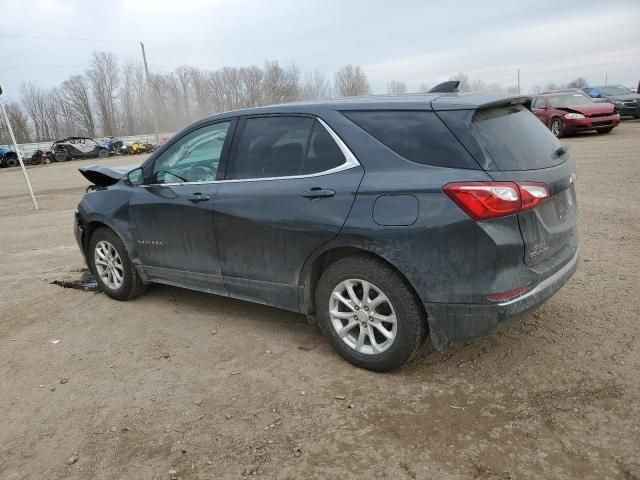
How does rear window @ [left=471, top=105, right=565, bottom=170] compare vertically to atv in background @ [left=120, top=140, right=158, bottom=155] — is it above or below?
above

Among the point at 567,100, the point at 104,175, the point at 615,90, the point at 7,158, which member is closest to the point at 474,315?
the point at 104,175

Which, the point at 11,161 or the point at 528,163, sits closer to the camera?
the point at 528,163

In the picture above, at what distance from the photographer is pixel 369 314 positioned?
336 centimetres

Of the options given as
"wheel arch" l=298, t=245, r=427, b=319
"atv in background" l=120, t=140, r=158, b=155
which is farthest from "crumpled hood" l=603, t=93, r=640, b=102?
"atv in background" l=120, t=140, r=158, b=155

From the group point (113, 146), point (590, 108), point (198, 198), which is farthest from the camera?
point (113, 146)

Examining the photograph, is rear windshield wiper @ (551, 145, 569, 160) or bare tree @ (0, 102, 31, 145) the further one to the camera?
bare tree @ (0, 102, 31, 145)

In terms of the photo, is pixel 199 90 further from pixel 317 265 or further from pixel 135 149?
pixel 317 265

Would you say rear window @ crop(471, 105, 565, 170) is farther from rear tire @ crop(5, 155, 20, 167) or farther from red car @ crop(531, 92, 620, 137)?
rear tire @ crop(5, 155, 20, 167)

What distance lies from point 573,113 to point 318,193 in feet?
54.4

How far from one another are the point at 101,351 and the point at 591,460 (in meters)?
3.35

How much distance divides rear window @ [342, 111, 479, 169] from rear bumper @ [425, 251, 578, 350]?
0.79 metres

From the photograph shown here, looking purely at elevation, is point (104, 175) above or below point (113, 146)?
above

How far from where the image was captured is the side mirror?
15.5 ft

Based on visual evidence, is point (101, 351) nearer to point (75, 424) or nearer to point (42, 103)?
point (75, 424)
